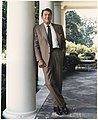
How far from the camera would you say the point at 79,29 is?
24656mm

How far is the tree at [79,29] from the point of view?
76.1 feet

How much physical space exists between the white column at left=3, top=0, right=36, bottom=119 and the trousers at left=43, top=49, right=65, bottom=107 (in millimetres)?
253

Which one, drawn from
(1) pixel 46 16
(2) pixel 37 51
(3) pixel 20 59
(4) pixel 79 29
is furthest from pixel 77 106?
(4) pixel 79 29

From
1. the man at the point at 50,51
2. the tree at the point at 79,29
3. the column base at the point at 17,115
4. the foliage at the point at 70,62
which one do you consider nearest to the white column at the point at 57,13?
the foliage at the point at 70,62

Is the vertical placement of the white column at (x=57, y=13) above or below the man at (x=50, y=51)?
above

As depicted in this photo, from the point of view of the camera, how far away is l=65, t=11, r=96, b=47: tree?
76.1ft

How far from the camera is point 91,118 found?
369cm

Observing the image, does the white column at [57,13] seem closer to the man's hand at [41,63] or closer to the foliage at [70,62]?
the foliage at [70,62]

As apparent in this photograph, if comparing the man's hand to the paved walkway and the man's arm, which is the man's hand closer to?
the man's arm

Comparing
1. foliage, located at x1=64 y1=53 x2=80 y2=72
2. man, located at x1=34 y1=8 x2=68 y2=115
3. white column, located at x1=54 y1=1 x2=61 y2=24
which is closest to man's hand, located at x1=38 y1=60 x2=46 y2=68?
man, located at x1=34 y1=8 x2=68 y2=115

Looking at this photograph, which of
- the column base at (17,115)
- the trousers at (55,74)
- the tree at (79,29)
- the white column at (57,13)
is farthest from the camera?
the tree at (79,29)

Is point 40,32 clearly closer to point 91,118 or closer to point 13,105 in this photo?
point 13,105

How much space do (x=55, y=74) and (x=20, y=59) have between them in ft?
2.10

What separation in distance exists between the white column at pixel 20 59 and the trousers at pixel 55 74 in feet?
0.83
